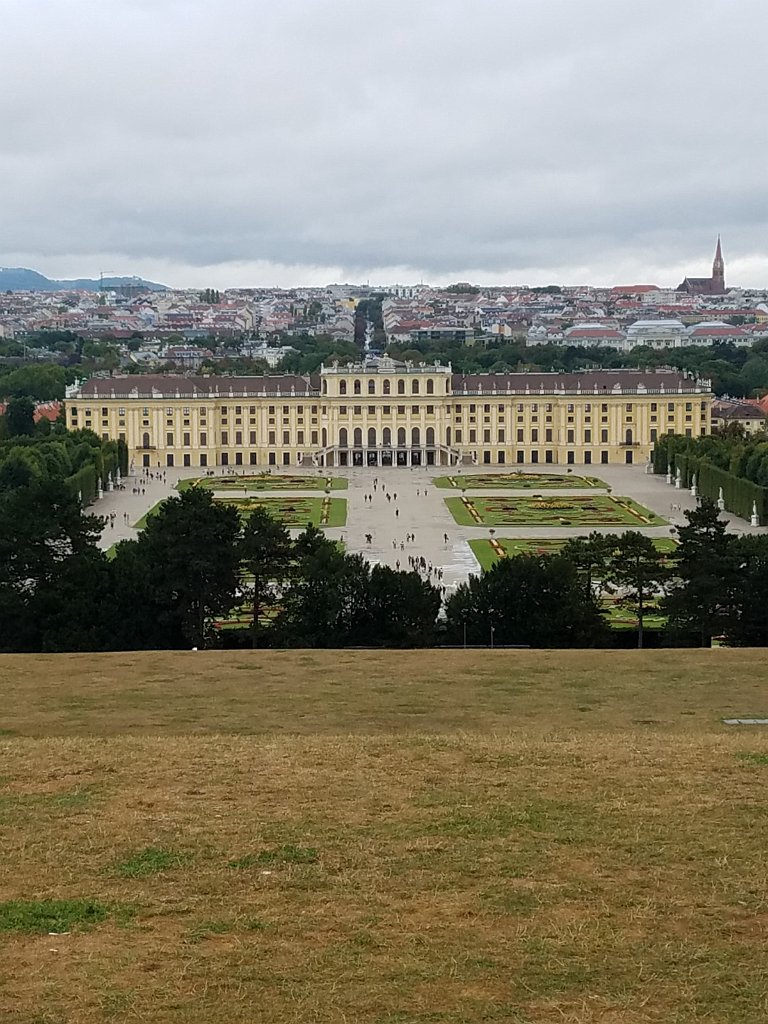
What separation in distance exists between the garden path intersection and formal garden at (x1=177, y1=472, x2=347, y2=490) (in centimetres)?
18

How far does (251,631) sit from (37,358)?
4500 inches

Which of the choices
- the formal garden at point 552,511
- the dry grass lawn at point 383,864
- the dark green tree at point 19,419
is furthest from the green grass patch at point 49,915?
the dark green tree at point 19,419

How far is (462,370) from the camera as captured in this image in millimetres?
111250

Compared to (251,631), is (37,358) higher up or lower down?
higher up

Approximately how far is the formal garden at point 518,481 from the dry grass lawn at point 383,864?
170ft

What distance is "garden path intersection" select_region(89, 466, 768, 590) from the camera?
45.8 m

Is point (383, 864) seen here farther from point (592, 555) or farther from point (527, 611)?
point (592, 555)

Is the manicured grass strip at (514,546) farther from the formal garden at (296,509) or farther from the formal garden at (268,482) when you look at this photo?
the formal garden at (268,482)

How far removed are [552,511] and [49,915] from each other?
160 ft

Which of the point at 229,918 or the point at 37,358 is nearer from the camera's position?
the point at 229,918

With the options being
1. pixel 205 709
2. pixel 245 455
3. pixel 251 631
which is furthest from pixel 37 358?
pixel 205 709

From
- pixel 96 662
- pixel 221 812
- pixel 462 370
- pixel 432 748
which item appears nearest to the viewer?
pixel 221 812

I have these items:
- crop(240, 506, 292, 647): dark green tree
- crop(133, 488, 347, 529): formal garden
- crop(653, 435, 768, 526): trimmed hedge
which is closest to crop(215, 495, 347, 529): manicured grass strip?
crop(133, 488, 347, 529): formal garden

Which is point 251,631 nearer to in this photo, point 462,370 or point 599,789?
point 599,789
